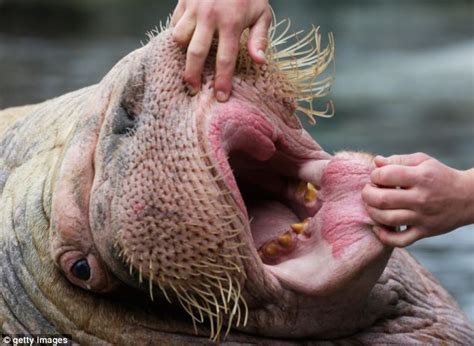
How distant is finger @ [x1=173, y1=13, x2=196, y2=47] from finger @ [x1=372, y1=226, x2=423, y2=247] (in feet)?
2.98

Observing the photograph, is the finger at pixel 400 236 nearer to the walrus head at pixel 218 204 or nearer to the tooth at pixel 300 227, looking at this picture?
the walrus head at pixel 218 204

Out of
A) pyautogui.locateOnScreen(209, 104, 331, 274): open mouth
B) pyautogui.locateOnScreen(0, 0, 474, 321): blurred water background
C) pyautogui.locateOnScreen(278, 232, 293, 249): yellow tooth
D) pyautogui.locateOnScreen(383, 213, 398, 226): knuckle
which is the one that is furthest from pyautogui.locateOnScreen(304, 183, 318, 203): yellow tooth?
pyautogui.locateOnScreen(0, 0, 474, 321): blurred water background

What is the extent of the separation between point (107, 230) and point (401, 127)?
8757mm

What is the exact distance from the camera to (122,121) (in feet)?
12.2

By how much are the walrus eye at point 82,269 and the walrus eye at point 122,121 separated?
1.57 feet

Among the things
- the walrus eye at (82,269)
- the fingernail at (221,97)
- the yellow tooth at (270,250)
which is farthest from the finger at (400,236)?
the walrus eye at (82,269)

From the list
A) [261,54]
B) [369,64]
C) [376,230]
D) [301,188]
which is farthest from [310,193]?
[369,64]

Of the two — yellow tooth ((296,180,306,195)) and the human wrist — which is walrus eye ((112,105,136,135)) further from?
the human wrist

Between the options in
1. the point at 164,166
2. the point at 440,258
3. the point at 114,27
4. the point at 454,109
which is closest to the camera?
the point at 164,166

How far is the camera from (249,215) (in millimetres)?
3963

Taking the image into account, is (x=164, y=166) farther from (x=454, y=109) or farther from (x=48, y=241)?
(x=454, y=109)

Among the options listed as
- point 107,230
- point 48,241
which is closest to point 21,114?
point 48,241

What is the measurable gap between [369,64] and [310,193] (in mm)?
13249

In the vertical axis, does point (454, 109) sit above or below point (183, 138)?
below
